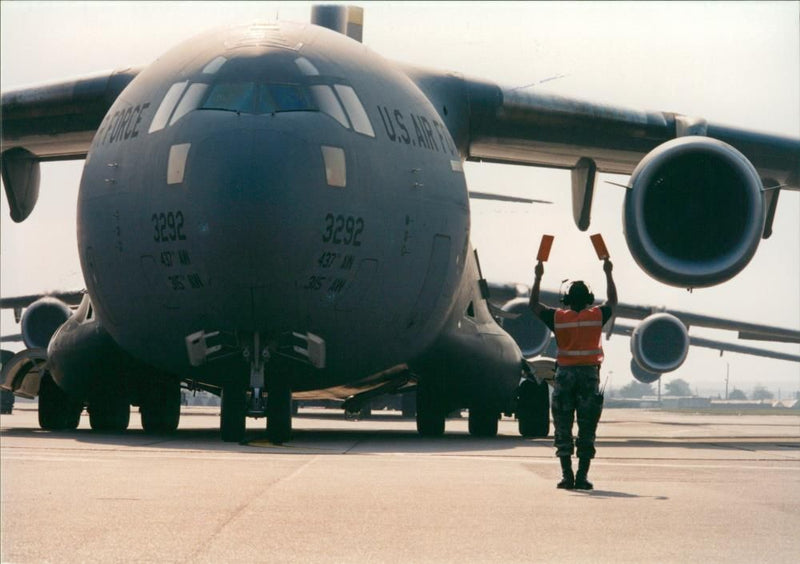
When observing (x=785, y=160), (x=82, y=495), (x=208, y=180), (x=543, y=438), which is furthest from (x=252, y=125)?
(x=785, y=160)

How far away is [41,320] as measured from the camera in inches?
930

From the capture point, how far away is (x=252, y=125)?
387 inches

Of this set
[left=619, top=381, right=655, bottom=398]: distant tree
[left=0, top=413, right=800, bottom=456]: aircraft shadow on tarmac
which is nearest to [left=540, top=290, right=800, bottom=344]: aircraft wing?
[left=0, top=413, right=800, bottom=456]: aircraft shadow on tarmac

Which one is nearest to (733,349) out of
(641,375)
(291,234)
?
(641,375)

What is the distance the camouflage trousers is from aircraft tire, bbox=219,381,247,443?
3726mm

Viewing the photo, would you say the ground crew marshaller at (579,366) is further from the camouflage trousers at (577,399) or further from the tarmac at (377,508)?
the tarmac at (377,508)

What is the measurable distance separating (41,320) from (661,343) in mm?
13998

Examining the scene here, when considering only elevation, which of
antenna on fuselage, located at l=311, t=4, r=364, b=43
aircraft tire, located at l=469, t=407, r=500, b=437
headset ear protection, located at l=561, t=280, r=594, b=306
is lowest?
aircraft tire, located at l=469, t=407, r=500, b=437

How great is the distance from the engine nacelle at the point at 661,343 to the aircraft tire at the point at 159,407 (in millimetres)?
16617

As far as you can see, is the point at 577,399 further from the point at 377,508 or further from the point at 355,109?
the point at 355,109

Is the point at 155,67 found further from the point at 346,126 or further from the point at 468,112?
the point at 468,112

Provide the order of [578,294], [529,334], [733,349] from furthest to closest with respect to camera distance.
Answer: [733,349] < [529,334] < [578,294]

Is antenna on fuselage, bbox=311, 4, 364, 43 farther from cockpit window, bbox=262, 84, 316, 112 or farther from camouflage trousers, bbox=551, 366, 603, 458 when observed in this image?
camouflage trousers, bbox=551, 366, 603, 458

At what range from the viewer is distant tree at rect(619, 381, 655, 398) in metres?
189
